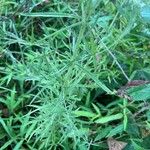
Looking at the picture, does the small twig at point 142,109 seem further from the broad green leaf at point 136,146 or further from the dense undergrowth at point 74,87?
the broad green leaf at point 136,146

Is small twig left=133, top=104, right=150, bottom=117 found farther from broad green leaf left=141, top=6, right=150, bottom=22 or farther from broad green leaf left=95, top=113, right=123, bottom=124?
broad green leaf left=141, top=6, right=150, bottom=22

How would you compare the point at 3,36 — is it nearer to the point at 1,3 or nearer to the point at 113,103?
the point at 1,3

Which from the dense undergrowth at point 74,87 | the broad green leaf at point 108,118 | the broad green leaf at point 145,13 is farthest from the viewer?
the broad green leaf at point 108,118

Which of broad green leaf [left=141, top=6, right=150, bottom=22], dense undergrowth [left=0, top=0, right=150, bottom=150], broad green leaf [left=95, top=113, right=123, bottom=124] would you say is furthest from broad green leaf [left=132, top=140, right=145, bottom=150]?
broad green leaf [left=141, top=6, right=150, bottom=22]

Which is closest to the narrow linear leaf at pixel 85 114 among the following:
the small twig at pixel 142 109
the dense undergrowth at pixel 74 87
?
the dense undergrowth at pixel 74 87

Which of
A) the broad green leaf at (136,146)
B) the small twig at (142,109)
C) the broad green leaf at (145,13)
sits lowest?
the broad green leaf at (136,146)

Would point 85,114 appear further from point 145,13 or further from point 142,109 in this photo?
point 145,13

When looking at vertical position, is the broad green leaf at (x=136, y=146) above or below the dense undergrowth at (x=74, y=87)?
below

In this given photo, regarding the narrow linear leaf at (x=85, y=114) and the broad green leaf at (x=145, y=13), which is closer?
the broad green leaf at (x=145, y=13)

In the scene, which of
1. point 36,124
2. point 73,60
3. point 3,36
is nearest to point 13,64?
point 3,36
